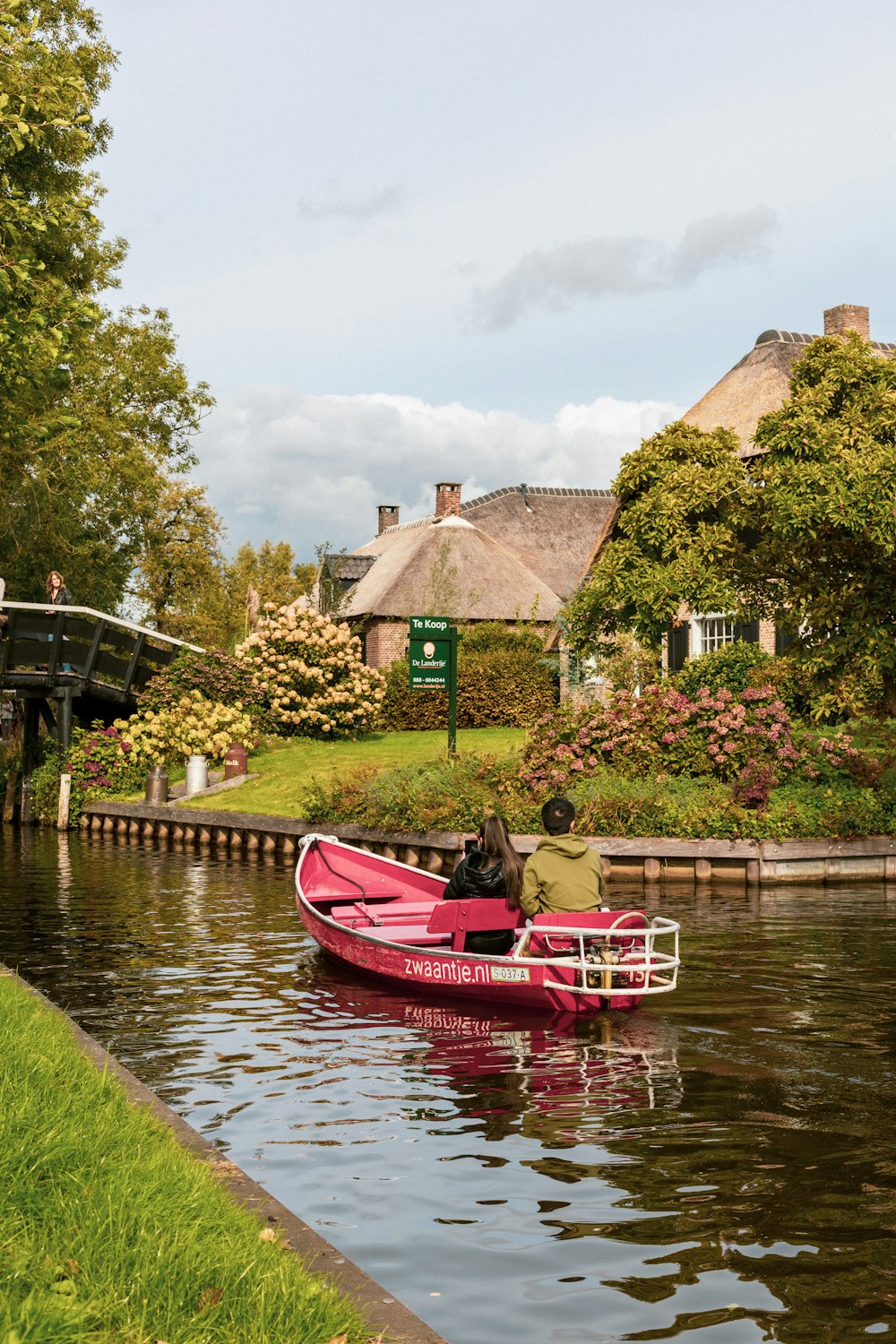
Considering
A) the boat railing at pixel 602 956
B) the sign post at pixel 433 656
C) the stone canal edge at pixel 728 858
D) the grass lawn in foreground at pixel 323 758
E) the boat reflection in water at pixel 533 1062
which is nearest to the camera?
the boat reflection in water at pixel 533 1062

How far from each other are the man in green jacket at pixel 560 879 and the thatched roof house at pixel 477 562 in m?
31.8

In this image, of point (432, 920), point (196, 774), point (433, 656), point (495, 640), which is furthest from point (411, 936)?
point (495, 640)

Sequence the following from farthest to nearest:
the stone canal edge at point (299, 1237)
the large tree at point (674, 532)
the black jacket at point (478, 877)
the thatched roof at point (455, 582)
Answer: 1. the thatched roof at point (455, 582)
2. the large tree at point (674, 532)
3. the black jacket at point (478, 877)
4. the stone canal edge at point (299, 1237)

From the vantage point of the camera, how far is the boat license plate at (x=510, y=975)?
10750 millimetres

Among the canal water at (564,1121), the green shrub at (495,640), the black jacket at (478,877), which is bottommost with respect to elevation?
the canal water at (564,1121)

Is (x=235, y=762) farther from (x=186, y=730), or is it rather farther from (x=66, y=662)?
(x=66, y=662)

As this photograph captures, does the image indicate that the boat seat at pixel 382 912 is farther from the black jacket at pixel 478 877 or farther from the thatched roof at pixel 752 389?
the thatched roof at pixel 752 389

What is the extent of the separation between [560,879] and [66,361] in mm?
9474

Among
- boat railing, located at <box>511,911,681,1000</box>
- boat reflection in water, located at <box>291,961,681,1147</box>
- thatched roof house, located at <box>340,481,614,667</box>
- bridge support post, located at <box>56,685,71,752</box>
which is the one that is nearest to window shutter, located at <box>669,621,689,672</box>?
thatched roof house, located at <box>340,481,614,667</box>

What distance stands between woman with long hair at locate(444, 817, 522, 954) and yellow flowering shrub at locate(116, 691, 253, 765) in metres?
19.6

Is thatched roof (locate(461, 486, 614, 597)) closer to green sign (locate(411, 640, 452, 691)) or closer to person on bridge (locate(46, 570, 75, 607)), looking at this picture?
person on bridge (locate(46, 570, 75, 607))

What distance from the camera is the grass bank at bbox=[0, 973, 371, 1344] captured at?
408cm

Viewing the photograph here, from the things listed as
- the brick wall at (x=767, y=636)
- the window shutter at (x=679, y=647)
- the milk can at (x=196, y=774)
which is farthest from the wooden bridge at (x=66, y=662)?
the brick wall at (x=767, y=636)

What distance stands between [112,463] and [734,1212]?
114ft
